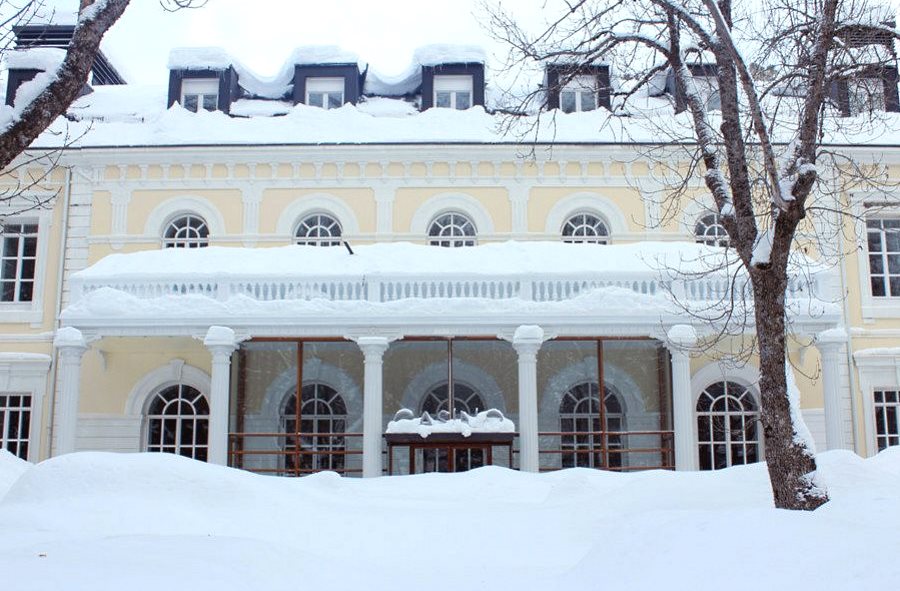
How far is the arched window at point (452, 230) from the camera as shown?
814 inches

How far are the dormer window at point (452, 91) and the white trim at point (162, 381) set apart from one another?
863 cm

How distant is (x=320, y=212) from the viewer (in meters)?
20.8

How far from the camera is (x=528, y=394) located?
16.5 m

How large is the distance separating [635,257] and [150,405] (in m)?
10.9

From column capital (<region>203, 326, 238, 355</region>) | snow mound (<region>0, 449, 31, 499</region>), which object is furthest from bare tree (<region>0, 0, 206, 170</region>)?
column capital (<region>203, 326, 238, 355</region>)

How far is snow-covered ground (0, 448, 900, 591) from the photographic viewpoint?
5664mm

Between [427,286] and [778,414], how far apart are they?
9.55 meters

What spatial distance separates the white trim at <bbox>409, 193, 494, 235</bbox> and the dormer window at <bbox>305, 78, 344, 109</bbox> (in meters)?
3.81

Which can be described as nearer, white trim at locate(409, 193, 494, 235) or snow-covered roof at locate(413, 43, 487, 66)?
white trim at locate(409, 193, 494, 235)

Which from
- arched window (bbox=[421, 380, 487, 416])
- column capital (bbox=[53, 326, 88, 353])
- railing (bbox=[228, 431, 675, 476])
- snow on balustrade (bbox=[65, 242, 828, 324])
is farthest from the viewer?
arched window (bbox=[421, 380, 487, 416])

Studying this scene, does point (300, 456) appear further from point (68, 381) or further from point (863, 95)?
point (863, 95)

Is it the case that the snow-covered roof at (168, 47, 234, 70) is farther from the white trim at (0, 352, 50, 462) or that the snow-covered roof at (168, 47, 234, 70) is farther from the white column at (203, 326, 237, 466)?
the white column at (203, 326, 237, 466)

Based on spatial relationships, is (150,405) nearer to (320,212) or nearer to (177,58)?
(320,212)

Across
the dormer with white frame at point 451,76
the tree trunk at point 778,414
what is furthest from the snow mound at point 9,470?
the dormer with white frame at point 451,76
